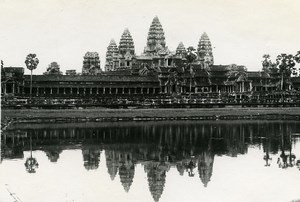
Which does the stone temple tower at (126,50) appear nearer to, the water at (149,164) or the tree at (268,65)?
the tree at (268,65)

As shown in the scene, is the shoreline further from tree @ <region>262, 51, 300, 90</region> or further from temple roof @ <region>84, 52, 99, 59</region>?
temple roof @ <region>84, 52, 99, 59</region>

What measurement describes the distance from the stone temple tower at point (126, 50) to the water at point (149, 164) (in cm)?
5551

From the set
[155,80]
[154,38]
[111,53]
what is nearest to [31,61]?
[155,80]

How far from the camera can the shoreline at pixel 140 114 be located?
4306cm

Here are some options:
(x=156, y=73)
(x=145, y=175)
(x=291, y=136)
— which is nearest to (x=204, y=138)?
(x=291, y=136)

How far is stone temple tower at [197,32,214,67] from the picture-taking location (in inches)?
3772

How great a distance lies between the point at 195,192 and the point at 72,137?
14761 mm

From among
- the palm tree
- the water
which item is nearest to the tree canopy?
the palm tree

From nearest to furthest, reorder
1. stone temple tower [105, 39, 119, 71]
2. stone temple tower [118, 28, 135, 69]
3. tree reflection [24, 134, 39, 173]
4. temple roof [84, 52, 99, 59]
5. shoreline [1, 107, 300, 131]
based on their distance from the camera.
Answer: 1. tree reflection [24, 134, 39, 173]
2. shoreline [1, 107, 300, 131]
3. stone temple tower [118, 28, 135, 69]
4. stone temple tower [105, 39, 119, 71]
5. temple roof [84, 52, 99, 59]

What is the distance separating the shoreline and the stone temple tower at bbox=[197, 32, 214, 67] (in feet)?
144

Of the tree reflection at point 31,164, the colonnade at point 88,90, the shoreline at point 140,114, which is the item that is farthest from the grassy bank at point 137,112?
the colonnade at point 88,90

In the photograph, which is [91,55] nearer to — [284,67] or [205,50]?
[205,50]

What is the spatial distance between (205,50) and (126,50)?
43.6 feet

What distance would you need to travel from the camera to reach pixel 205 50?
3792 inches
